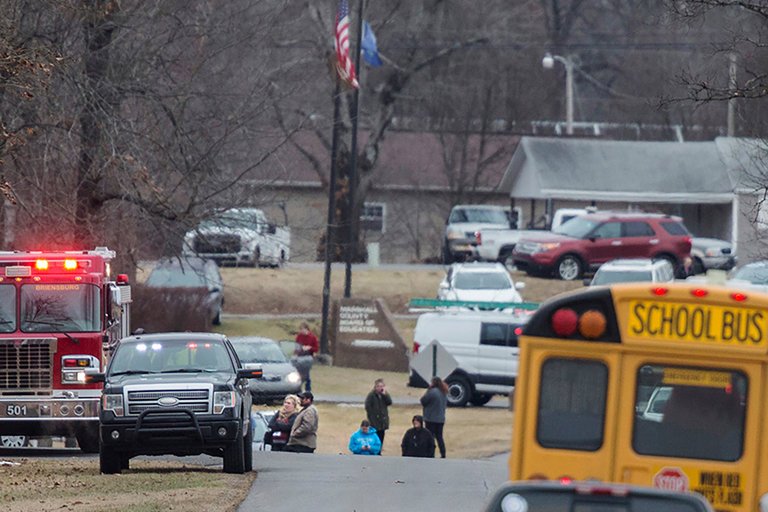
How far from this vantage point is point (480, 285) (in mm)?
37125

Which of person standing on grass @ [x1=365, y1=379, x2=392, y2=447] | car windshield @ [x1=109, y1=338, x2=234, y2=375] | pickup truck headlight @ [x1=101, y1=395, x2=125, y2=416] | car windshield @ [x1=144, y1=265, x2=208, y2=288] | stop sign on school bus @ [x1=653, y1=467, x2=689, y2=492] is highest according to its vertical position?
stop sign on school bus @ [x1=653, y1=467, x2=689, y2=492]

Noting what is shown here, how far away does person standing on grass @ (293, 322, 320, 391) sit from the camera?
30.9 meters

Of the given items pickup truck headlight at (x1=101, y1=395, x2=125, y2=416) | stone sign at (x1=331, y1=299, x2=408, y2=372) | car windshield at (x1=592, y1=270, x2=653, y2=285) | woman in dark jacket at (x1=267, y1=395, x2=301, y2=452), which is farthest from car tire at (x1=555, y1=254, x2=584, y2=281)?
pickup truck headlight at (x1=101, y1=395, x2=125, y2=416)

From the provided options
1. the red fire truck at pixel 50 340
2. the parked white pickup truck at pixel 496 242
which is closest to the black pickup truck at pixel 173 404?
the red fire truck at pixel 50 340

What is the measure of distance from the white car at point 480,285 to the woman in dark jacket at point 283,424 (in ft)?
44.5

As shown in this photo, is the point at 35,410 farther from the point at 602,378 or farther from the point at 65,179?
the point at 602,378

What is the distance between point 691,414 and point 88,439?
1329 cm

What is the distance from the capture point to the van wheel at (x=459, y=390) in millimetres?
31984

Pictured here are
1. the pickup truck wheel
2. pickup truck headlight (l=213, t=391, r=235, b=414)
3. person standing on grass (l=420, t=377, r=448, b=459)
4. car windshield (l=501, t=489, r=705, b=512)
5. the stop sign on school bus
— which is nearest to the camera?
car windshield (l=501, t=489, r=705, b=512)

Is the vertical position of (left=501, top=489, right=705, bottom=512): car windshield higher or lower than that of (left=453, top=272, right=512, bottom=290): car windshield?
higher

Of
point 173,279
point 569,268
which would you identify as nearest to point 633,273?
point 569,268

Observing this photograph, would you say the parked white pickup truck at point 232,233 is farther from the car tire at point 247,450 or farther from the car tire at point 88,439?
the car tire at point 247,450

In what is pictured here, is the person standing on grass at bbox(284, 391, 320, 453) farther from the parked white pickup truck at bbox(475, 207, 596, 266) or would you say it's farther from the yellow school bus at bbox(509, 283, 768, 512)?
the parked white pickup truck at bbox(475, 207, 596, 266)

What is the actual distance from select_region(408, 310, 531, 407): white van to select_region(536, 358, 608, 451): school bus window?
22.5 m
